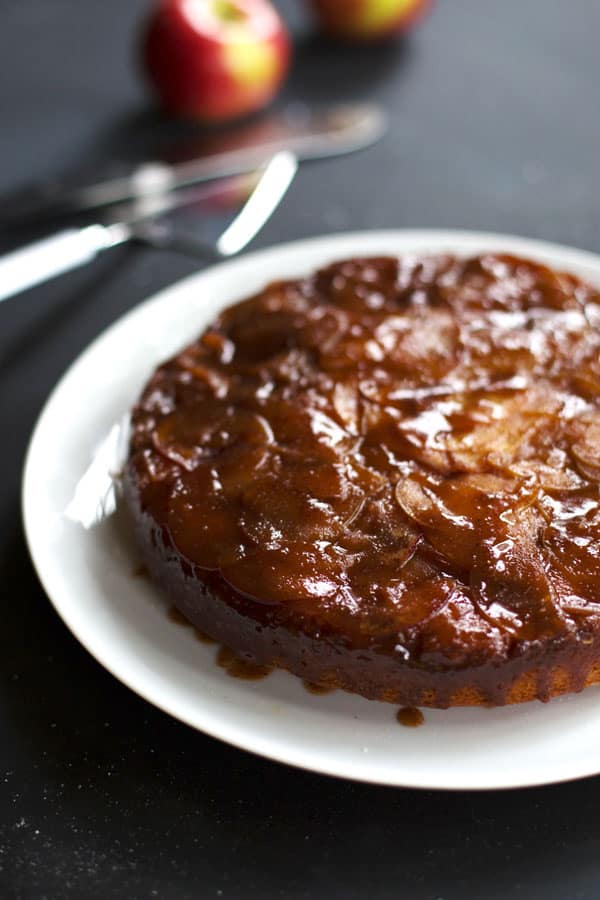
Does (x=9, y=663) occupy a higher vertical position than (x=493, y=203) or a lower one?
lower

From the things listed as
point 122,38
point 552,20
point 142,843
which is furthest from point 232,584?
point 552,20

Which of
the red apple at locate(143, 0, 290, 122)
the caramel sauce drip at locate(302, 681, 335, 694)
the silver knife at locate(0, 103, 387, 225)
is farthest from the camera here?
the red apple at locate(143, 0, 290, 122)

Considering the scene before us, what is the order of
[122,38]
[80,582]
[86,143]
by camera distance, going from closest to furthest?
[80,582]
[86,143]
[122,38]

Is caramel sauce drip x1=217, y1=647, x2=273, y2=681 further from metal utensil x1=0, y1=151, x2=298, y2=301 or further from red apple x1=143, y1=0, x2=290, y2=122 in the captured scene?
red apple x1=143, y1=0, x2=290, y2=122

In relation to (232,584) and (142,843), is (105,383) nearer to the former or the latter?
(232,584)

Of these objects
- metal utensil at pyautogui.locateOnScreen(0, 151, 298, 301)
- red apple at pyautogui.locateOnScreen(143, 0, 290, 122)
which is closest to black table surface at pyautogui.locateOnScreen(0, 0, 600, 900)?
metal utensil at pyautogui.locateOnScreen(0, 151, 298, 301)

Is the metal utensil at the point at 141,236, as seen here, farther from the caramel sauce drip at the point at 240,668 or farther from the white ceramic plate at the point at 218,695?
the caramel sauce drip at the point at 240,668
